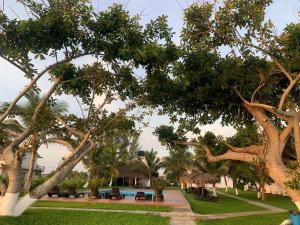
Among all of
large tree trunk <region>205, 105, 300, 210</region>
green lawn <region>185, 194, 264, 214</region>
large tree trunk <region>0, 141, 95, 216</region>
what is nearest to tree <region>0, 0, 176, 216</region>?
large tree trunk <region>0, 141, 95, 216</region>

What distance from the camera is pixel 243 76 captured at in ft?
43.0

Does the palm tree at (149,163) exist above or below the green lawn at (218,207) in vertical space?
above

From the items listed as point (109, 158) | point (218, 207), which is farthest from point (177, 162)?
point (218, 207)

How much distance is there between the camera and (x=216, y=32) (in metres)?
12.0

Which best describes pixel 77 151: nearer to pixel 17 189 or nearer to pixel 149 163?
pixel 17 189

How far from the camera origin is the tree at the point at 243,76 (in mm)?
11508

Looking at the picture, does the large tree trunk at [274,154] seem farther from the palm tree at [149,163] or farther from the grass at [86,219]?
the palm tree at [149,163]

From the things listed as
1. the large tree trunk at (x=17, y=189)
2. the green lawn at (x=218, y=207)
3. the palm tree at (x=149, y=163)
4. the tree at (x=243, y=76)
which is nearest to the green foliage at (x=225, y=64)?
the tree at (x=243, y=76)

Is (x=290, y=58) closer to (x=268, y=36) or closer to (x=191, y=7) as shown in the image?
(x=268, y=36)

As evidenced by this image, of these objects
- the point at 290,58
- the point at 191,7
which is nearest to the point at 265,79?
the point at 290,58

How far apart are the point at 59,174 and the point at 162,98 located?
4.91 metres

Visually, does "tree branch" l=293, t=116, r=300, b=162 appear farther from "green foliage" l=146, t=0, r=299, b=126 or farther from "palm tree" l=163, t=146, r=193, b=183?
"palm tree" l=163, t=146, r=193, b=183

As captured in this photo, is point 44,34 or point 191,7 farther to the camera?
point 191,7

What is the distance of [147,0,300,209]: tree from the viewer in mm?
11508
